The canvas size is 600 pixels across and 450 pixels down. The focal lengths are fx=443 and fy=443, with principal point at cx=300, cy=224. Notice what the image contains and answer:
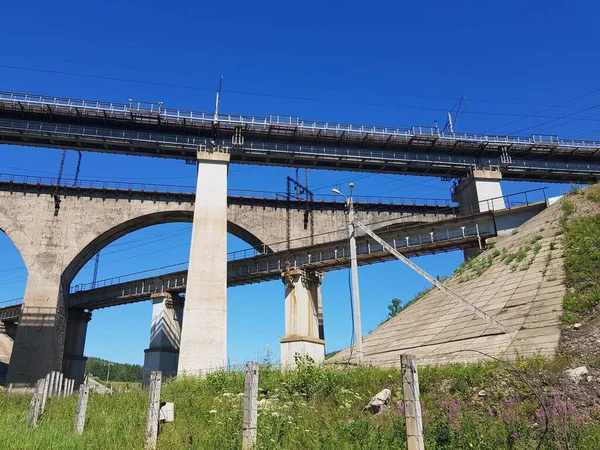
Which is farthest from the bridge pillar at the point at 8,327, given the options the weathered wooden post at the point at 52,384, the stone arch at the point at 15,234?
the weathered wooden post at the point at 52,384

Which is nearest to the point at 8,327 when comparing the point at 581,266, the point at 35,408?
the point at 35,408

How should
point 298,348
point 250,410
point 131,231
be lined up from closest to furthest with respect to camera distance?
1. point 250,410
2. point 298,348
3. point 131,231

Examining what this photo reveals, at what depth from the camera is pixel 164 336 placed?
37344 mm

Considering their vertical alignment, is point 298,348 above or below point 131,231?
below

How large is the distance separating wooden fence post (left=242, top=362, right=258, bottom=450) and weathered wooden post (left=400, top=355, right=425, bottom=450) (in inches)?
117

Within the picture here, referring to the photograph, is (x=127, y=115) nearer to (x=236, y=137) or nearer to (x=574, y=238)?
(x=236, y=137)

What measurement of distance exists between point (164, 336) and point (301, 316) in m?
14.9

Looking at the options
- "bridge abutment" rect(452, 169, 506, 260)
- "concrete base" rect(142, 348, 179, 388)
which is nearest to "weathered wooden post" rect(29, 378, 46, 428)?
"concrete base" rect(142, 348, 179, 388)

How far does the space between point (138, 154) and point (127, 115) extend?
317 cm

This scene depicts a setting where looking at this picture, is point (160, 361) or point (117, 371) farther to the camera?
point (117, 371)

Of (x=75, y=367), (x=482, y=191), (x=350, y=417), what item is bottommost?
(x=350, y=417)

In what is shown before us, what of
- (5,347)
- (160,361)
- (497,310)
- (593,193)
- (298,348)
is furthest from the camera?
(5,347)

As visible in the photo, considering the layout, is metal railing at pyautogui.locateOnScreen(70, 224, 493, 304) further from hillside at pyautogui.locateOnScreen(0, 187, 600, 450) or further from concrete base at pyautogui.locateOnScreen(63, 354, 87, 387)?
concrete base at pyautogui.locateOnScreen(63, 354, 87, 387)

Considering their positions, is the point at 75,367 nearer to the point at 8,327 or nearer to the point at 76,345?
the point at 76,345
